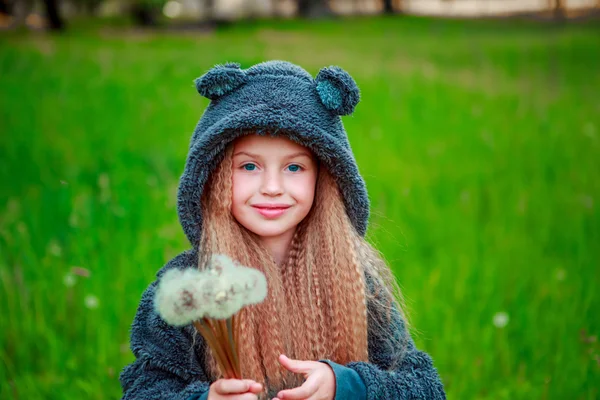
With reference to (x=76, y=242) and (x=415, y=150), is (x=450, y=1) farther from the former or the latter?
(x=76, y=242)

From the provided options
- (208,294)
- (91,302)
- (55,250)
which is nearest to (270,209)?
(208,294)

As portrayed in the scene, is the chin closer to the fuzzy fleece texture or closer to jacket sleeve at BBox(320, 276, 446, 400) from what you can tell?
the fuzzy fleece texture

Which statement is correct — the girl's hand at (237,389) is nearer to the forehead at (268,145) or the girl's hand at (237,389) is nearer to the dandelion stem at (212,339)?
the dandelion stem at (212,339)

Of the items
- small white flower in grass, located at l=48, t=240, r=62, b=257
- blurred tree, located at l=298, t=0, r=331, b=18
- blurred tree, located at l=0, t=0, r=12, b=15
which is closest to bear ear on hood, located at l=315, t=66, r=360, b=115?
small white flower in grass, located at l=48, t=240, r=62, b=257

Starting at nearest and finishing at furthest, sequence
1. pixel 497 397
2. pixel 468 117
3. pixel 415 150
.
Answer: pixel 497 397
pixel 415 150
pixel 468 117

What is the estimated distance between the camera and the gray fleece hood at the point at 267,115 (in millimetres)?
1678

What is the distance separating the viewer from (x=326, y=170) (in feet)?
6.13

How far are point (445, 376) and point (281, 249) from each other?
1283 millimetres

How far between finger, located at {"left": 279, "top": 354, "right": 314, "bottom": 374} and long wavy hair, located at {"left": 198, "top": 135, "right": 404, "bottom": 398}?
20 cm

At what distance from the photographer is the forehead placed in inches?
68.1

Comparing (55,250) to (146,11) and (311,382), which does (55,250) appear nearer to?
(311,382)

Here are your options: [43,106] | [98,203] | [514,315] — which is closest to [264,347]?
[514,315]

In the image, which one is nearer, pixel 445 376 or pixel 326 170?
pixel 326 170

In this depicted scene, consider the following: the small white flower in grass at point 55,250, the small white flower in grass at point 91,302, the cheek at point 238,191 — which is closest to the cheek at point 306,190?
the cheek at point 238,191
